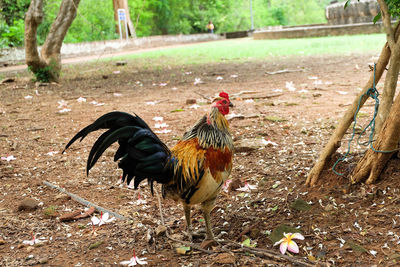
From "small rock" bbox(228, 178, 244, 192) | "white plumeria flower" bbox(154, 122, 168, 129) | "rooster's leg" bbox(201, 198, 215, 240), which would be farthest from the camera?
"white plumeria flower" bbox(154, 122, 168, 129)

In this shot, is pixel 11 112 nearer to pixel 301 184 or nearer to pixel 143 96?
pixel 143 96

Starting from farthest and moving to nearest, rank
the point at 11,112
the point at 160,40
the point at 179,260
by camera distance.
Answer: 1. the point at 160,40
2. the point at 11,112
3. the point at 179,260

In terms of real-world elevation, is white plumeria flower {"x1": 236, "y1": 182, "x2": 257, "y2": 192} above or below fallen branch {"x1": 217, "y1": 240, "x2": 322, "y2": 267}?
above

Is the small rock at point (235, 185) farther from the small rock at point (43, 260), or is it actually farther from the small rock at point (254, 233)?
the small rock at point (43, 260)

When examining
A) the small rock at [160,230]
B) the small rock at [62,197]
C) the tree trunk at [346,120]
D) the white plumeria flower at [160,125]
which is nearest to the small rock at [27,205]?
the small rock at [62,197]

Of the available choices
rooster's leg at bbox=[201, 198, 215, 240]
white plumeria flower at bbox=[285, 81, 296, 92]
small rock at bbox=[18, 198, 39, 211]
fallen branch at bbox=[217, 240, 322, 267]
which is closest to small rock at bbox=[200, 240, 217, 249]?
rooster's leg at bbox=[201, 198, 215, 240]

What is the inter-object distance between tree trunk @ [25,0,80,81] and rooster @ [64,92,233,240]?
7.34 meters

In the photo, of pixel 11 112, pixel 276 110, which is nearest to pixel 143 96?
pixel 11 112

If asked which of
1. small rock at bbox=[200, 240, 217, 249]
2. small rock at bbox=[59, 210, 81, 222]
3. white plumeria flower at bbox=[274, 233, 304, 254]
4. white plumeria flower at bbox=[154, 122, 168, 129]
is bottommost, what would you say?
small rock at bbox=[200, 240, 217, 249]

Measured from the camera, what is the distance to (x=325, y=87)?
8.02 metres

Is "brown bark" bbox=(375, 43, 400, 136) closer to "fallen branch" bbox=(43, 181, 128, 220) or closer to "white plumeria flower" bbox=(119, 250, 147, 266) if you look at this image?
"white plumeria flower" bbox=(119, 250, 147, 266)

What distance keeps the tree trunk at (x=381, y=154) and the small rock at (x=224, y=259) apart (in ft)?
3.98

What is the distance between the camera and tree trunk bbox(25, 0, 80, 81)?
363 inches

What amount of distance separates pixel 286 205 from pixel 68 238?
74.0 inches
